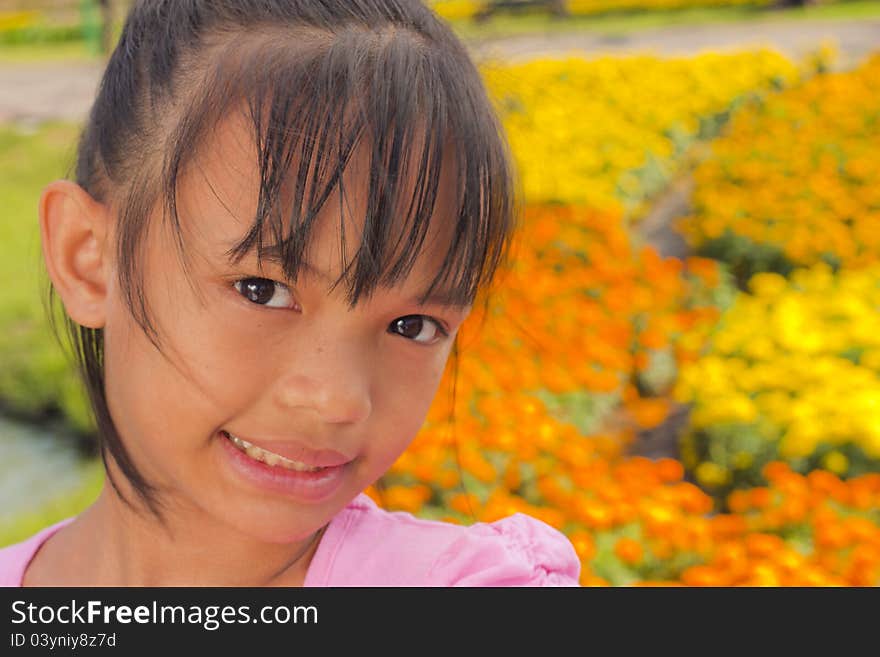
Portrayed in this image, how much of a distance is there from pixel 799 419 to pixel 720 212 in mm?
1958

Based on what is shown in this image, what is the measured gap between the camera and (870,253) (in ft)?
12.5

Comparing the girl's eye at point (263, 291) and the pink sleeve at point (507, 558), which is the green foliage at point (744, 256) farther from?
the girl's eye at point (263, 291)

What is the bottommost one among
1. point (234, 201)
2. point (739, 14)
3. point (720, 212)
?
point (739, 14)

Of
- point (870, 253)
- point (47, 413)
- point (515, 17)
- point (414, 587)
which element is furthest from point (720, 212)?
point (515, 17)

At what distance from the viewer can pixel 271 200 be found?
940mm

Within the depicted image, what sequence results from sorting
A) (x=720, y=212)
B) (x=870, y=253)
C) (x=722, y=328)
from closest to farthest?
(x=722, y=328) → (x=870, y=253) → (x=720, y=212)

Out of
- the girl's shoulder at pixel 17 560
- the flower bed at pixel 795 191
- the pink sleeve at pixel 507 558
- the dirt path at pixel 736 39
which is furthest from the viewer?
the dirt path at pixel 736 39

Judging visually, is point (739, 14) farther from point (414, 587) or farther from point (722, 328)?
point (414, 587)

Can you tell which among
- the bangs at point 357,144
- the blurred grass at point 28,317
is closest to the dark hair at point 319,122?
the bangs at point 357,144

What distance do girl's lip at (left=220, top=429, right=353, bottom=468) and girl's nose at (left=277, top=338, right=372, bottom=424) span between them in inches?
1.8

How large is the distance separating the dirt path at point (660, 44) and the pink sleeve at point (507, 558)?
25.8 ft

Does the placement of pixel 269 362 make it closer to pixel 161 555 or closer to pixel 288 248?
pixel 288 248

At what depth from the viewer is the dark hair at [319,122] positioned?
0.95 m

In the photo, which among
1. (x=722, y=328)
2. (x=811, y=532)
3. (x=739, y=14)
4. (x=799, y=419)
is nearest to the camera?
(x=811, y=532)
